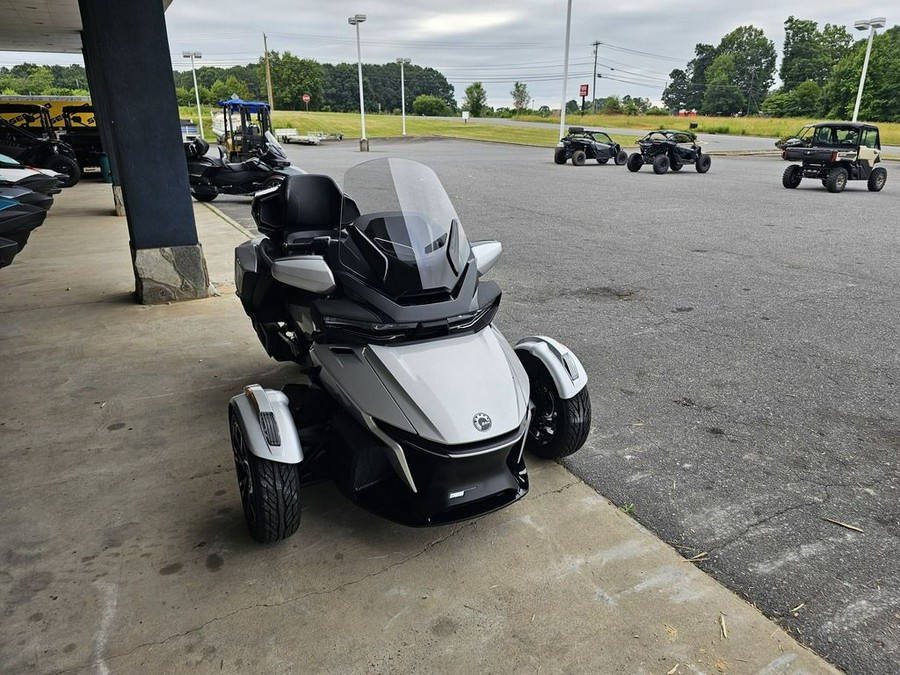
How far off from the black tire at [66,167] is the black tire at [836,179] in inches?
763

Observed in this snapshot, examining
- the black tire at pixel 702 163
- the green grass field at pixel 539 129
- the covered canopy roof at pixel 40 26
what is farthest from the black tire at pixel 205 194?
the green grass field at pixel 539 129

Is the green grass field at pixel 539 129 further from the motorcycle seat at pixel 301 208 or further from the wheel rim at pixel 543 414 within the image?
the wheel rim at pixel 543 414

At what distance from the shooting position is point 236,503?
3002 mm

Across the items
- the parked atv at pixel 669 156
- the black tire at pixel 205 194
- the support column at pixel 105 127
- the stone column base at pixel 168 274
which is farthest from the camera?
the parked atv at pixel 669 156

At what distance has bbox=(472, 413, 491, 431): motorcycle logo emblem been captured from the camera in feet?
7.99

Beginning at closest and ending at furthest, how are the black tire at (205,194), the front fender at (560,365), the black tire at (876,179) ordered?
the front fender at (560,365), the black tire at (205,194), the black tire at (876,179)

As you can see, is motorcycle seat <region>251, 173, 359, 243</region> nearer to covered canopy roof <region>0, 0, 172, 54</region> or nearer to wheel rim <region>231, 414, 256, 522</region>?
wheel rim <region>231, 414, 256, 522</region>

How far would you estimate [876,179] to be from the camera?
1648 cm

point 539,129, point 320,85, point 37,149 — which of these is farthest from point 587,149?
point 320,85

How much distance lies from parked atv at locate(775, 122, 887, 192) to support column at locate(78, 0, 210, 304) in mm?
15981

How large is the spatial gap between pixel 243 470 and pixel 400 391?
0.85 metres

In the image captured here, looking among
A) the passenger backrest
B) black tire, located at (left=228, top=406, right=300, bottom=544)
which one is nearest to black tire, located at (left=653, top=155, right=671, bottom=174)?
the passenger backrest

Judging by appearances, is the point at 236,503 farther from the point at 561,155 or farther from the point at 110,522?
the point at 561,155

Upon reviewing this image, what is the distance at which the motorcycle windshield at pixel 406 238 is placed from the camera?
2.68 metres
